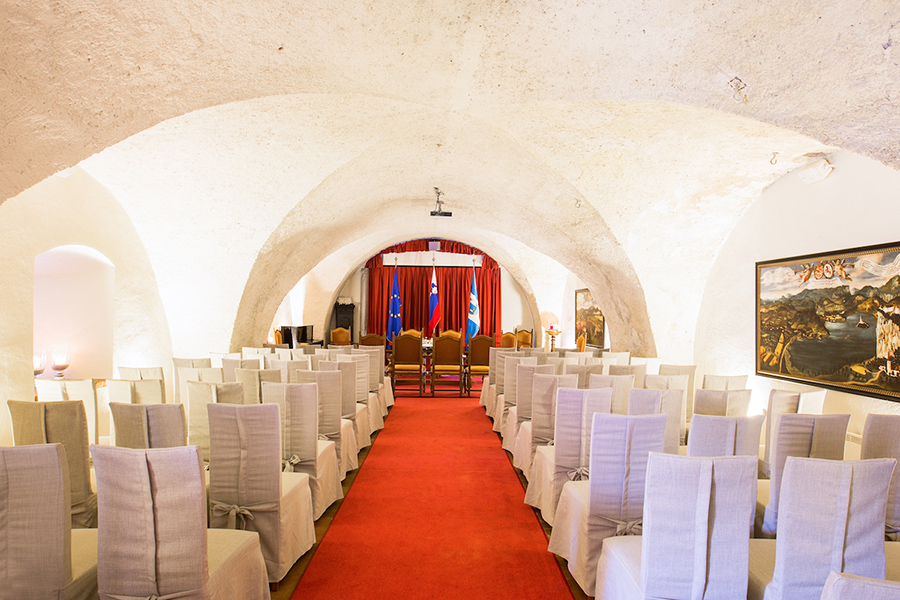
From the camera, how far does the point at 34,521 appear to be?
1.64 meters

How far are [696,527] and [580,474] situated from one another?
1.47 meters

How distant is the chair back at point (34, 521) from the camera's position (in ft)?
5.31

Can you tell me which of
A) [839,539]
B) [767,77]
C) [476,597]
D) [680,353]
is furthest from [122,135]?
[680,353]

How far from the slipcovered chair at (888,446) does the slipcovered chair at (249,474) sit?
9.82 feet

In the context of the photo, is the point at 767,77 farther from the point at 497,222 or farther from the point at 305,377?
the point at 497,222

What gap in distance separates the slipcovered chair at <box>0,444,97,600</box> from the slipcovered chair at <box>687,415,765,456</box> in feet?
8.50

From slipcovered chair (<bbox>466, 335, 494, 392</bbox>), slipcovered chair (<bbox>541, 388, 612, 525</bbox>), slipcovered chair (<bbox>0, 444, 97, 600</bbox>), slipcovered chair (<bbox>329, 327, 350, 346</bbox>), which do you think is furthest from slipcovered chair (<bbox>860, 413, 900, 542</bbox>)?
slipcovered chair (<bbox>329, 327, 350, 346</bbox>)

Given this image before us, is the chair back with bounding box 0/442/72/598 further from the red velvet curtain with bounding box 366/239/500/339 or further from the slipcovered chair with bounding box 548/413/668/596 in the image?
the red velvet curtain with bounding box 366/239/500/339

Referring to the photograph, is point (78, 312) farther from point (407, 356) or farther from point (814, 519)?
point (814, 519)

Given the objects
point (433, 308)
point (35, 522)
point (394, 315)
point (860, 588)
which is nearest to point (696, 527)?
point (860, 588)

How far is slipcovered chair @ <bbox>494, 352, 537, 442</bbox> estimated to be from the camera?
516 cm

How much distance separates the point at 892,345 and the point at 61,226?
6.97 meters

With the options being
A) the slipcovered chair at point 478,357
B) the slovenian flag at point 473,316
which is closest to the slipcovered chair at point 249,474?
the slipcovered chair at point 478,357

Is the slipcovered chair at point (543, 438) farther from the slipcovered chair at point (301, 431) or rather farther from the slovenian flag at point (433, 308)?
the slovenian flag at point (433, 308)
